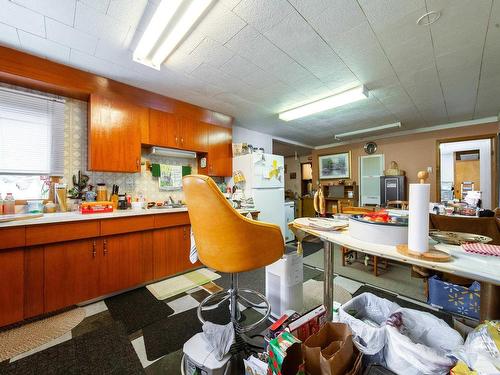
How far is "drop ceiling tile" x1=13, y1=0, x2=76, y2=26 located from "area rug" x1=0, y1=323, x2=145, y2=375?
8.30 ft

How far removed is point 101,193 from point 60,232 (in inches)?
29.8

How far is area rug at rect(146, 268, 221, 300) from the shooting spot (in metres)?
2.24

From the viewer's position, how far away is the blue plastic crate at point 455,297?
1700mm

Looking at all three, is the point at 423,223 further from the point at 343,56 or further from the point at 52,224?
the point at 52,224

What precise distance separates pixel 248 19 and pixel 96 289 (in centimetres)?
288

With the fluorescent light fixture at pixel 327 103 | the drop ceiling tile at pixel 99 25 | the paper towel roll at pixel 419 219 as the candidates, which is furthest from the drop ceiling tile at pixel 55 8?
the fluorescent light fixture at pixel 327 103

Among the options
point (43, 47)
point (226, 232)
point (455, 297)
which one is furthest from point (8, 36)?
point (455, 297)

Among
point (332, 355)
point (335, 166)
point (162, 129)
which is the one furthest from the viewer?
point (335, 166)

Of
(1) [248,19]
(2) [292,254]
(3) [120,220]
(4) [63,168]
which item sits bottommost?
(2) [292,254]

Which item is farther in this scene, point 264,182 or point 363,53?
point 264,182

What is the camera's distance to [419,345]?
30.5 inches

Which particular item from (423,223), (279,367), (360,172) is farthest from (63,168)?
(360,172)

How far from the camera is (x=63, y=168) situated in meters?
2.40

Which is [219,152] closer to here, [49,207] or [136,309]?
[49,207]
